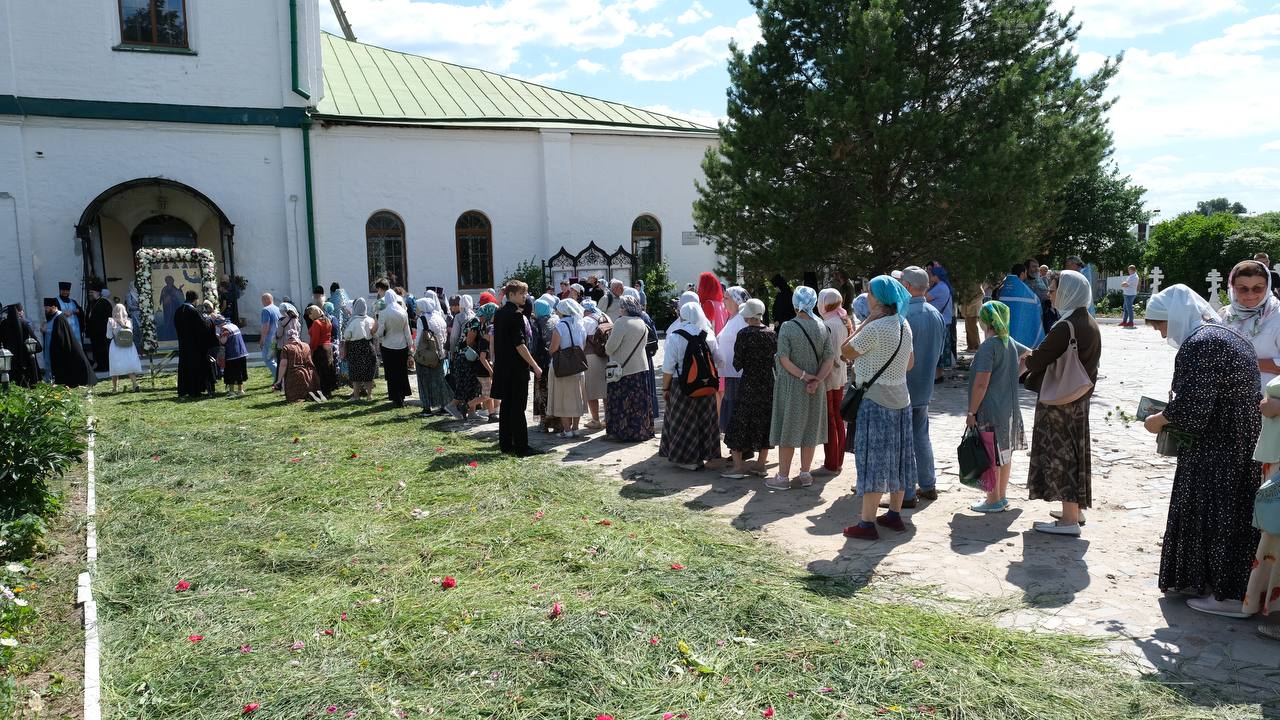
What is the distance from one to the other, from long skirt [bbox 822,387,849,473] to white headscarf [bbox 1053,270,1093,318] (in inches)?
92.5

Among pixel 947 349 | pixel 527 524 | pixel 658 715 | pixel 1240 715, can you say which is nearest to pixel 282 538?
pixel 527 524

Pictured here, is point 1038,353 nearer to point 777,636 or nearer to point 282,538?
point 777,636

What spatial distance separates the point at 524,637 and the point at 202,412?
9.20 meters

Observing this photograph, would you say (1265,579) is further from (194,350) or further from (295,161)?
(295,161)

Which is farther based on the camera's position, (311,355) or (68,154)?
(68,154)

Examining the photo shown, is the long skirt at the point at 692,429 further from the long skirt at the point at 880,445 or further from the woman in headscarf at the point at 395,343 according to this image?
the woman in headscarf at the point at 395,343

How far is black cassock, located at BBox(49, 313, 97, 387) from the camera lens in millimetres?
13641

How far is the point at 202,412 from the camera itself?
11.7 meters

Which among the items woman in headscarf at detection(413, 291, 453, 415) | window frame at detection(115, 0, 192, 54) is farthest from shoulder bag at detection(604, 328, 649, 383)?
window frame at detection(115, 0, 192, 54)

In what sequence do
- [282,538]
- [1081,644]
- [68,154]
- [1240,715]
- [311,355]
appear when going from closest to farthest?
[1240,715], [1081,644], [282,538], [311,355], [68,154]

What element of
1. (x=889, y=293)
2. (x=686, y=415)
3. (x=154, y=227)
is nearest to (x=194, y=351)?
(x=686, y=415)

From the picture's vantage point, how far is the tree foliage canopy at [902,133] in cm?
1214

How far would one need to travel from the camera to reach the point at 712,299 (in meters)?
A: 10.0

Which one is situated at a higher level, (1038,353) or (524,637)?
(1038,353)
